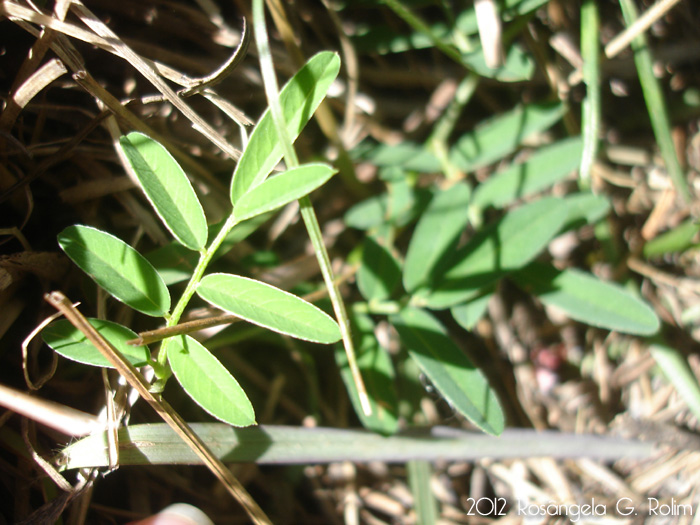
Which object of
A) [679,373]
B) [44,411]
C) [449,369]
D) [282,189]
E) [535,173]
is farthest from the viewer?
[679,373]

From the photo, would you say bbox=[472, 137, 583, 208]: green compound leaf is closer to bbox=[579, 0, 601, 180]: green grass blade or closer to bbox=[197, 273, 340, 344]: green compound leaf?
bbox=[579, 0, 601, 180]: green grass blade

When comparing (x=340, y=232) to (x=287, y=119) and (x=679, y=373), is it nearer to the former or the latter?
(x=287, y=119)

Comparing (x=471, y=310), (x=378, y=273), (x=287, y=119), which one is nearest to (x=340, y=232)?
(x=378, y=273)

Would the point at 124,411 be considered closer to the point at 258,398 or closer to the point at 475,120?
the point at 258,398

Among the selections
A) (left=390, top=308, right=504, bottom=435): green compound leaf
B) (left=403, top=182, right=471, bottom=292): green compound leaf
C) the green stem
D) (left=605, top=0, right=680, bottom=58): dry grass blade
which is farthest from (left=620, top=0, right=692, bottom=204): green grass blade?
the green stem

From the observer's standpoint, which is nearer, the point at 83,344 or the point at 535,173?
the point at 83,344
